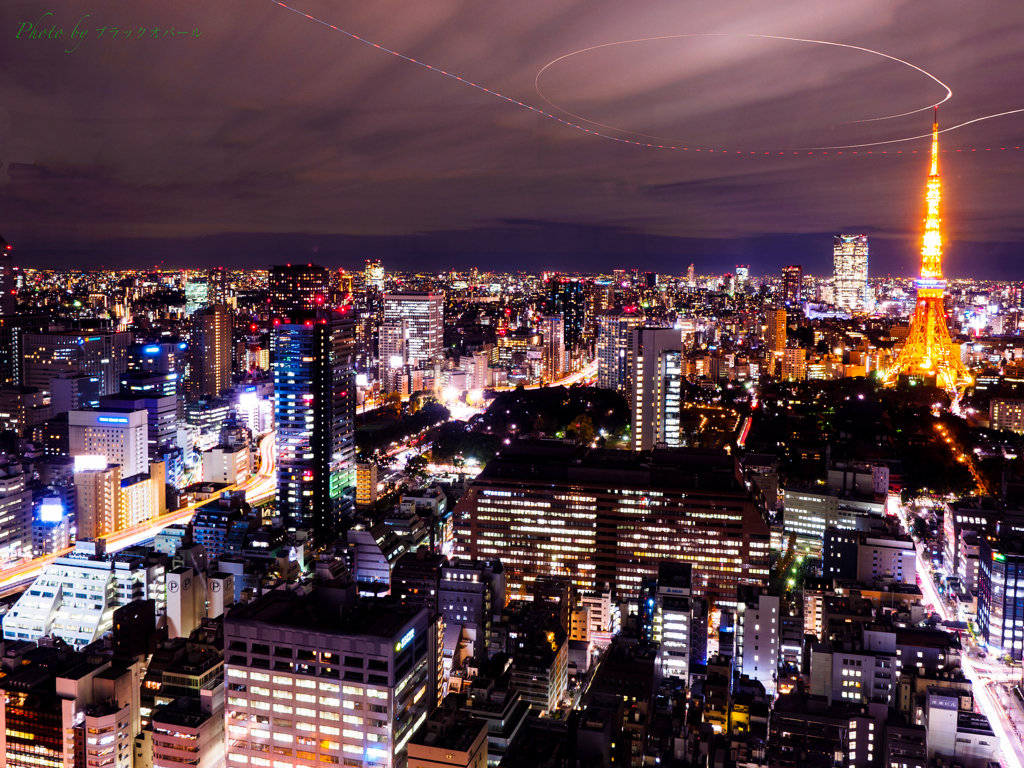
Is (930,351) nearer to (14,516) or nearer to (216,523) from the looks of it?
(216,523)

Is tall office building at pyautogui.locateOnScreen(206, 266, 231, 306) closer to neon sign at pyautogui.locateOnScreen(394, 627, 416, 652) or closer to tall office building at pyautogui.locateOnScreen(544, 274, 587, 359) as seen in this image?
neon sign at pyautogui.locateOnScreen(394, 627, 416, 652)

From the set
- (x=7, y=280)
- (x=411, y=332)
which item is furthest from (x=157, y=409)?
(x=411, y=332)

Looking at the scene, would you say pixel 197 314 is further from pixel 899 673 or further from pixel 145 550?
pixel 899 673

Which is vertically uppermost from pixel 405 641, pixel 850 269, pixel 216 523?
pixel 850 269

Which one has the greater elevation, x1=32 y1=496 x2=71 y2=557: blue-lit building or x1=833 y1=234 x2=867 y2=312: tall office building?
x1=833 y1=234 x2=867 y2=312: tall office building

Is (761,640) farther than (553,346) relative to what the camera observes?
No

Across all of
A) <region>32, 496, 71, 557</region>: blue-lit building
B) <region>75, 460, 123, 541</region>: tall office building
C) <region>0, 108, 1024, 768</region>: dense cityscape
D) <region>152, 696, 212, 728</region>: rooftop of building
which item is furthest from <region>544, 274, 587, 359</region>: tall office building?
<region>152, 696, 212, 728</region>: rooftop of building
